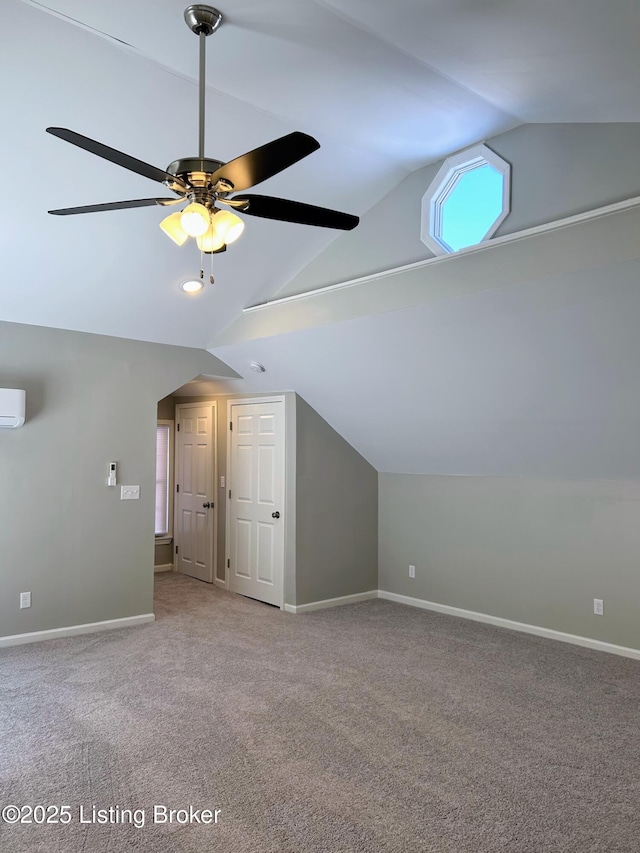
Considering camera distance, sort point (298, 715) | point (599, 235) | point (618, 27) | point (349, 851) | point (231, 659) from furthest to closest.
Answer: point (231, 659) < point (298, 715) < point (599, 235) < point (349, 851) < point (618, 27)

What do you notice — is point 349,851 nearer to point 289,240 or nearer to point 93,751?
point 93,751

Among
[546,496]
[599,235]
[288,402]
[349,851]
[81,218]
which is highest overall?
[81,218]

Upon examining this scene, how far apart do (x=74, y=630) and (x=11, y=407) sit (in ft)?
6.11

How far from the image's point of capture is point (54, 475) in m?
5.04

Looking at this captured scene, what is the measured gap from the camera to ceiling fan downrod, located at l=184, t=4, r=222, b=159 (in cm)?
248

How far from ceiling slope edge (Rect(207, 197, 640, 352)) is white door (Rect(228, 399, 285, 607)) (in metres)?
1.32

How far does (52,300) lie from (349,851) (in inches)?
160

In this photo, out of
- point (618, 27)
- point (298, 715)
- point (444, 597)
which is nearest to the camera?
point (618, 27)

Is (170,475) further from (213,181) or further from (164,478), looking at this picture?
(213,181)

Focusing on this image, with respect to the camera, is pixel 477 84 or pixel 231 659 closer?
pixel 477 84

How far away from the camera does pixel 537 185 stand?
3514 millimetres

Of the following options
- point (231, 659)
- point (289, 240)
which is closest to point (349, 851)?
point (231, 659)

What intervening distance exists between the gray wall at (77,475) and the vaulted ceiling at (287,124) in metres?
0.25

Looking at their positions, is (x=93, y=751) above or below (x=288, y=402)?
below
